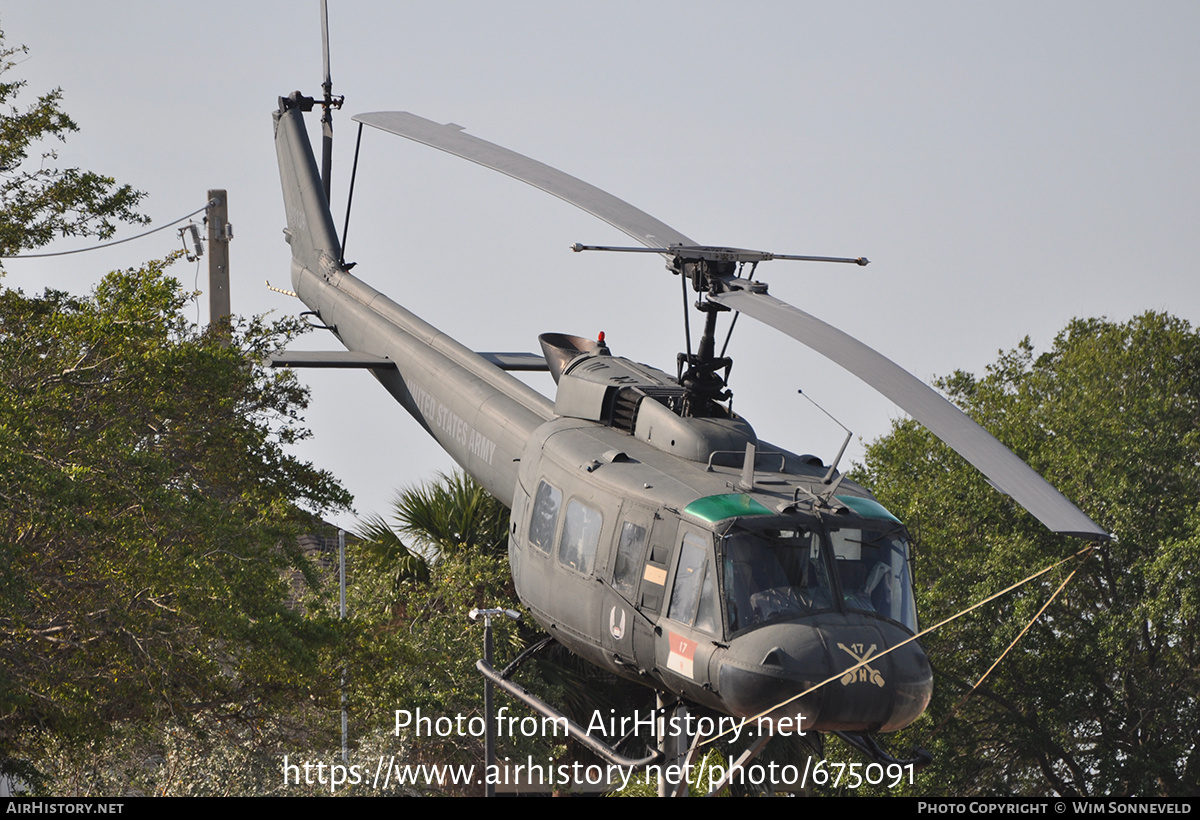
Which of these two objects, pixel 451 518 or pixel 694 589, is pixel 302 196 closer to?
pixel 451 518

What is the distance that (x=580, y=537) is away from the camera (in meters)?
11.6

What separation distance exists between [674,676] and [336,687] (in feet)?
20.3

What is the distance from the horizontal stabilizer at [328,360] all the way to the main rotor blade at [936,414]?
7.85 m

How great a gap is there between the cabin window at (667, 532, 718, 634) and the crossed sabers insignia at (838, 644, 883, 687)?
106 centimetres

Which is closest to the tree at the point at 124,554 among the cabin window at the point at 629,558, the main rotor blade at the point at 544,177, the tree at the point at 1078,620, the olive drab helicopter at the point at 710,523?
the olive drab helicopter at the point at 710,523

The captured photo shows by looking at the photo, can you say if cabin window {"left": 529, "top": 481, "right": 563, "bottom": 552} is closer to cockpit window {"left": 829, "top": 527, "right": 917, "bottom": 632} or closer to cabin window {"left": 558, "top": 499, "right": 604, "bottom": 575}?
cabin window {"left": 558, "top": 499, "right": 604, "bottom": 575}

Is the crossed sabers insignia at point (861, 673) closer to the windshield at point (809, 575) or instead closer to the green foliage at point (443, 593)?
the windshield at point (809, 575)

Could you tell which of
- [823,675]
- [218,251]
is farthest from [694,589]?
[218,251]

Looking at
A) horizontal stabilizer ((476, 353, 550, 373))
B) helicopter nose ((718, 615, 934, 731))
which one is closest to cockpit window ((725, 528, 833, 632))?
helicopter nose ((718, 615, 934, 731))

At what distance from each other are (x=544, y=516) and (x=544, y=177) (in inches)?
146

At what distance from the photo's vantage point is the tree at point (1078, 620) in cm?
2742

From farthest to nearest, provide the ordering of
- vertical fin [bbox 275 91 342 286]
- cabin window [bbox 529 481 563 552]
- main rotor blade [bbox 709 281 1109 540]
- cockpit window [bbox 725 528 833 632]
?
vertical fin [bbox 275 91 342 286] < cabin window [bbox 529 481 563 552] < cockpit window [bbox 725 528 833 632] < main rotor blade [bbox 709 281 1109 540]

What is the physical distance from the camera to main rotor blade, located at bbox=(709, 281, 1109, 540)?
287 inches
